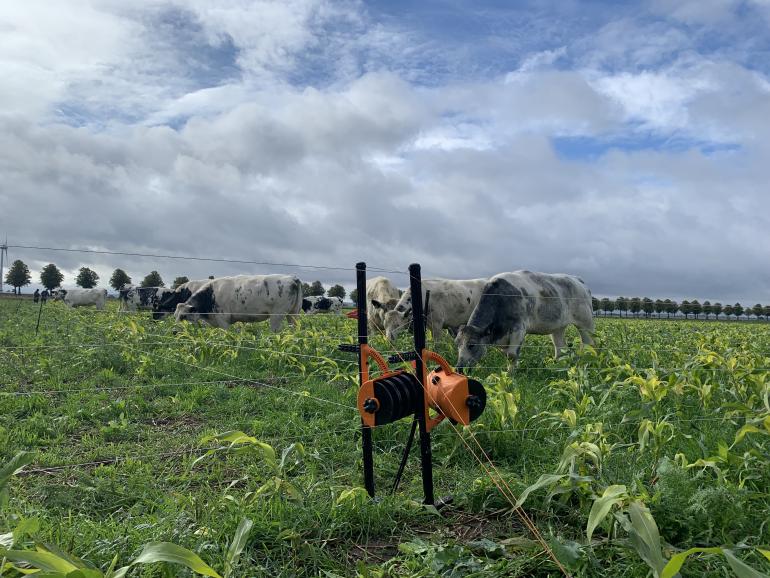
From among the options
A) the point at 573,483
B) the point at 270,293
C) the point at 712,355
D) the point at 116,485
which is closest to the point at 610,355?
the point at 712,355

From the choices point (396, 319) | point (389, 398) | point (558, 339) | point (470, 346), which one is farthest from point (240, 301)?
point (389, 398)

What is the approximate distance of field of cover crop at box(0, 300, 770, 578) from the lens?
2568mm

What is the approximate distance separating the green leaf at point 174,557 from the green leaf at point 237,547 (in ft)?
0.79

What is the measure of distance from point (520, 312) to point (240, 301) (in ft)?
30.0

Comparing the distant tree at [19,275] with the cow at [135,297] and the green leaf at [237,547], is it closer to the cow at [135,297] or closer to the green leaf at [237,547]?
the cow at [135,297]

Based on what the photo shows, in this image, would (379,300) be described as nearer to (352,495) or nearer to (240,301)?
(240,301)

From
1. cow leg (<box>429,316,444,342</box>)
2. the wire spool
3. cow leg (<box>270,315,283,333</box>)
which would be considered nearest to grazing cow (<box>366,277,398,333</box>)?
cow leg (<box>429,316,444,342</box>)

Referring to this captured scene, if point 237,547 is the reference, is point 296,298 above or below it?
above

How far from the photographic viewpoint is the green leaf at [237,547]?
233cm

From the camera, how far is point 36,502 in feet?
11.8

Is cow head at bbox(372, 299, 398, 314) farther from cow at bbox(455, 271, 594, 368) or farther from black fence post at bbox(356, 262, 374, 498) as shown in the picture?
black fence post at bbox(356, 262, 374, 498)

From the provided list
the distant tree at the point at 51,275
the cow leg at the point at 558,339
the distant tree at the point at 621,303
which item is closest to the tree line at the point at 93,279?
the distant tree at the point at 51,275

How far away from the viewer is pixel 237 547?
2.39 metres

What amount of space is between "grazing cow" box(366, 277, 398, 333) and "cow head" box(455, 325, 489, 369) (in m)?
3.43
